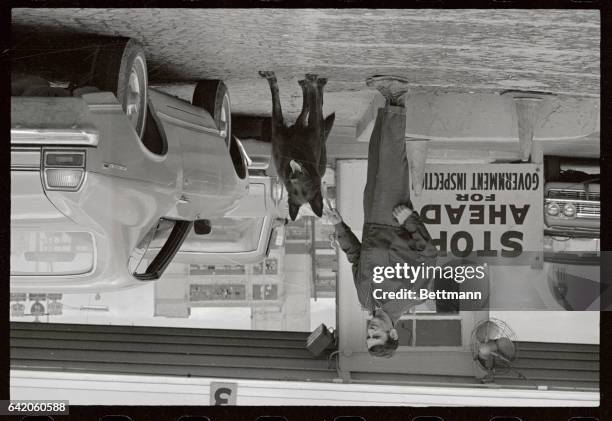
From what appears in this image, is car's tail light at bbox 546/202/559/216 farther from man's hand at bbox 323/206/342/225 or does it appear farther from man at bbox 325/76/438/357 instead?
man's hand at bbox 323/206/342/225

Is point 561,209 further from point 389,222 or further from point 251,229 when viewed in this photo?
point 251,229

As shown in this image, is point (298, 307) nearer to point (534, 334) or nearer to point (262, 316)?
point (262, 316)

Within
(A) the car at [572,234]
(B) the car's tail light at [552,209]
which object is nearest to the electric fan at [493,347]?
(A) the car at [572,234]

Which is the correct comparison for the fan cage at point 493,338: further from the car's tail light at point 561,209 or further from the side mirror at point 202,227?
the side mirror at point 202,227

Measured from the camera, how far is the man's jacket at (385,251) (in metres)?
3.29

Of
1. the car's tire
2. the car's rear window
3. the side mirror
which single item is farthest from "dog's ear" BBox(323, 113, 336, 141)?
the car's rear window

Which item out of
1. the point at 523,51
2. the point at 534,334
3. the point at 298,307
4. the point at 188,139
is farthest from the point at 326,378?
the point at 523,51

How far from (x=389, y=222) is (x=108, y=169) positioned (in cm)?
104

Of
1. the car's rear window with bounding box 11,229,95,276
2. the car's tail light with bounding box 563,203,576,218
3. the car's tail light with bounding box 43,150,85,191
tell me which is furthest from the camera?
the car's tail light with bounding box 563,203,576,218

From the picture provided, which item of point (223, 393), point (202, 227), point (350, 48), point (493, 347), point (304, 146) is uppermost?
point (350, 48)

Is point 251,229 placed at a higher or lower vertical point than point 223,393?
higher

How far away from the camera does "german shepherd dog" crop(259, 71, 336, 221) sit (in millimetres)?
3305

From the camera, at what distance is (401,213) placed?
11.0 feet

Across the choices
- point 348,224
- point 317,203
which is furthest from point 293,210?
point 348,224
